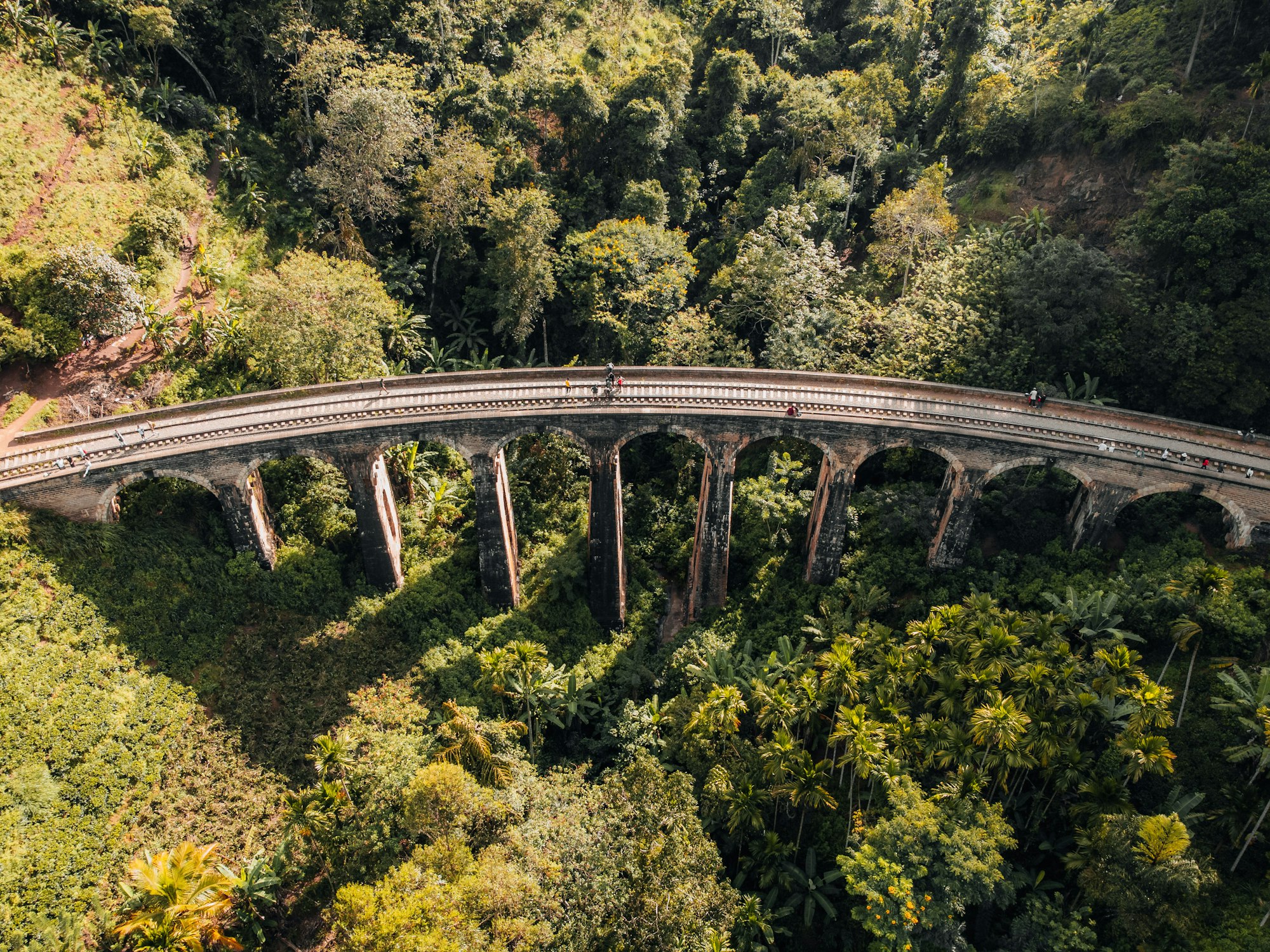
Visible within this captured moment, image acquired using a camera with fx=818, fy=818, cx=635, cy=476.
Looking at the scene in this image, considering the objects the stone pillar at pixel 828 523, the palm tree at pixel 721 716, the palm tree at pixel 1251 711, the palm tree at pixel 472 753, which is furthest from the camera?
the stone pillar at pixel 828 523

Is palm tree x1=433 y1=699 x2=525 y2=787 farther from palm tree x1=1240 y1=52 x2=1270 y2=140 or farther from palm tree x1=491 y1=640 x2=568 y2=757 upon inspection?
palm tree x1=1240 y1=52 x2=1270 y2=140

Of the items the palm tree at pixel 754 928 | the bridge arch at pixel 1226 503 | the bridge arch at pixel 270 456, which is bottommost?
the palm tree at pixel 754 928

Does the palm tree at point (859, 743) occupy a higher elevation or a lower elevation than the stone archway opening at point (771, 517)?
lower

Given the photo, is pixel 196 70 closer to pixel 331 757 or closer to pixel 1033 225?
pixel 331 757

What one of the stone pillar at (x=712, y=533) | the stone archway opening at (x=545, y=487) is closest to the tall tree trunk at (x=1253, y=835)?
the stone pillar at (x=712, y=533)

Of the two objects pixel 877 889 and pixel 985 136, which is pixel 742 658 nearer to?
pixel 877 889

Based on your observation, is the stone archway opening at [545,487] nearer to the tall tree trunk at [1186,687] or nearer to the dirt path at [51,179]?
the tall tree trunk at [1186,687]

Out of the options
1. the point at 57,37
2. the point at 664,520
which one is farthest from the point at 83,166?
the point at 664,520

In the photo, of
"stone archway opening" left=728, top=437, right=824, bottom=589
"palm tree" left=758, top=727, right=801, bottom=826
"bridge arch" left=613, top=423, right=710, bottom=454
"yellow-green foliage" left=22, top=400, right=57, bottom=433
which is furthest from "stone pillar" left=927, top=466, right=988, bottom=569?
"yellow-green foliage" left=22, top=400, right=57, bottom=433
